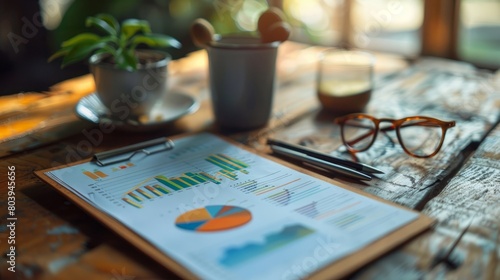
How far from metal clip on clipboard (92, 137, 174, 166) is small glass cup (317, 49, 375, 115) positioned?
34 cm

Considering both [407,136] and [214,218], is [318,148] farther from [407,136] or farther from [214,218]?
[214,218]

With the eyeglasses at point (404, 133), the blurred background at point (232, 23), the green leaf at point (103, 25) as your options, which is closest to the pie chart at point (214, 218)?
the eyeglasses at point (404, 133)

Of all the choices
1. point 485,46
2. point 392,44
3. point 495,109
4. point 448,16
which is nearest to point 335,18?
point 392,44

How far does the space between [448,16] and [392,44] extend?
235mm

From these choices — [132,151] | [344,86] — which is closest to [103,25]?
[132,151]

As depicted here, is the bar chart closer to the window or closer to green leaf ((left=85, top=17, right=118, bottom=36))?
green leaf ((left=85, top=17, right=118, bottom=36))

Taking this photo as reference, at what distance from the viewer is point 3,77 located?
220cm

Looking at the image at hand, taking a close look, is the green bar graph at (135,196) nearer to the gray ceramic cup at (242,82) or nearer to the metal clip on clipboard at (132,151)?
the metal clip on clipboard at (132,151)

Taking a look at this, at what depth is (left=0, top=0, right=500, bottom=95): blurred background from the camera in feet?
5.03

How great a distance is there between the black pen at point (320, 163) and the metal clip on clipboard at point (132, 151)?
0.57 feet

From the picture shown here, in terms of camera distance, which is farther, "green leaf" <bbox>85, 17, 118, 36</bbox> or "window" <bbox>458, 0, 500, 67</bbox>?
"window" <bbox>458, 0, 500, 67</bbox>

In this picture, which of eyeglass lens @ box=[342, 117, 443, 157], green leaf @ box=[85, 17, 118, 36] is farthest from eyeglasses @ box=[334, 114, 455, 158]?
green leaf @ box=[85, 17, 118, 36]

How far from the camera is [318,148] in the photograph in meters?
0.91

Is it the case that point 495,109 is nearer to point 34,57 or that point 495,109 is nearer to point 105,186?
point 105,186
